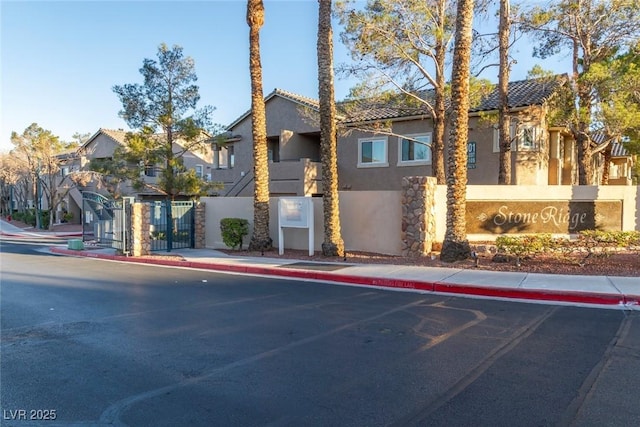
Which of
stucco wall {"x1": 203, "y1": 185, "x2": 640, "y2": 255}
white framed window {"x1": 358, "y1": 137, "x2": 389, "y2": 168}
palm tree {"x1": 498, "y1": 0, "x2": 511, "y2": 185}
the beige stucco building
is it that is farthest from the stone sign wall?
white framed window {"x1": 358, "y1": 137, "x2": 389, "y2": 168}

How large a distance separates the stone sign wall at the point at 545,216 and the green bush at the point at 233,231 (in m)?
8.09

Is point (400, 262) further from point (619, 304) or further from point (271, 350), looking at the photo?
point (271, 350)

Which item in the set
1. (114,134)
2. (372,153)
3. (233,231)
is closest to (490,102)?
(372,153)

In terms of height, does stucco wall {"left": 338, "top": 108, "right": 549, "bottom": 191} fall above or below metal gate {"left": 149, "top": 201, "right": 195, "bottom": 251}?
above

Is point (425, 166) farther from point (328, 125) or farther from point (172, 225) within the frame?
point (172, 225)

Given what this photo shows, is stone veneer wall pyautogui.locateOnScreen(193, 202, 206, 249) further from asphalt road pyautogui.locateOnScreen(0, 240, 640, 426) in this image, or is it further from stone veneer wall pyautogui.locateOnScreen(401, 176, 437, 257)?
asphalt road pyautogui.locateOnScreen(0, 240, 640, 426)

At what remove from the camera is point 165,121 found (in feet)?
76.2

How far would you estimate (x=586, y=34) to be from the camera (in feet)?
55.6

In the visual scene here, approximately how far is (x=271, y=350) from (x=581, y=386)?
359cm

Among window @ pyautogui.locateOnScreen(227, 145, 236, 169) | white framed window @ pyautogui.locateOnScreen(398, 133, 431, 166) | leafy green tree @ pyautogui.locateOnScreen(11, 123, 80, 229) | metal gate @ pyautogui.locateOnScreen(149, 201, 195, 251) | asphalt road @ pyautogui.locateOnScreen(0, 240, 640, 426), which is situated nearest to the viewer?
asphalt road @ pyautogui.locateOnScreen(0, 240, 640, 426)

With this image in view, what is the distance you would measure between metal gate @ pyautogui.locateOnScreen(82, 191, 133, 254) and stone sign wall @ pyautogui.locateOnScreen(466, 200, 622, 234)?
12441 mm

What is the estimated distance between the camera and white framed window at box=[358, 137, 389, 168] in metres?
23.5

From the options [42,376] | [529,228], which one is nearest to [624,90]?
[529,228]

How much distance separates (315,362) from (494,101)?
58.8ft
